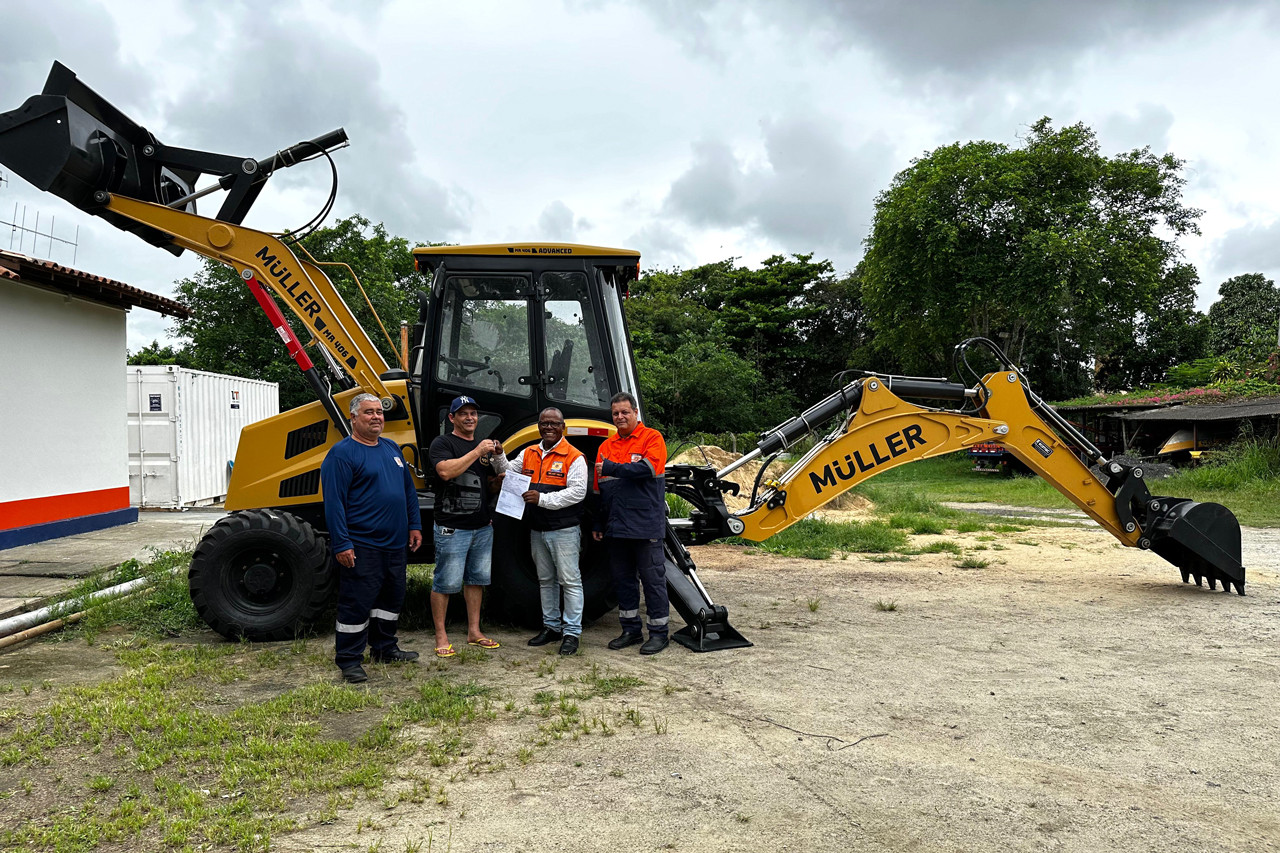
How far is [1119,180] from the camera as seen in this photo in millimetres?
29594

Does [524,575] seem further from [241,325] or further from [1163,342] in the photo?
[1163,342]

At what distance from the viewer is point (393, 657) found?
5734 mm

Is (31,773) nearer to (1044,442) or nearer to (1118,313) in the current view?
(1044,442)

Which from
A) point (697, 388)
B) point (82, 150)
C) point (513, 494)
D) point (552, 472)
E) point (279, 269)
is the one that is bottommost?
point (513, 494)

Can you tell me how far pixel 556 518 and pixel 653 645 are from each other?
1105mm

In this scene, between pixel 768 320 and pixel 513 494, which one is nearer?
pixel 513 494

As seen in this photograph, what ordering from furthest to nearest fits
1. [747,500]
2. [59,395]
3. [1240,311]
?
[1240,311] → [747,500] → [59,395]

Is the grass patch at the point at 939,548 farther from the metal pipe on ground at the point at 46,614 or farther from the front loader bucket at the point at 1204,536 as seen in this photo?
the metal pipe on ground at the point at 46,614

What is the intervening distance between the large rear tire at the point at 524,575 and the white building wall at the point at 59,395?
7.18 metres

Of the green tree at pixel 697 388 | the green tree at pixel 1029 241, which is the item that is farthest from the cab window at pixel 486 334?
the green tree at pixel 1029 241

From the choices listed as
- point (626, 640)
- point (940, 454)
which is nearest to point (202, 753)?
point (626, 640)

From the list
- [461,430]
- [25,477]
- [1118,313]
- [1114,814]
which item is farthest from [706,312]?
[1114,814]

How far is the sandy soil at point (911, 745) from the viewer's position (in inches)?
134

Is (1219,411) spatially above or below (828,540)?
above
